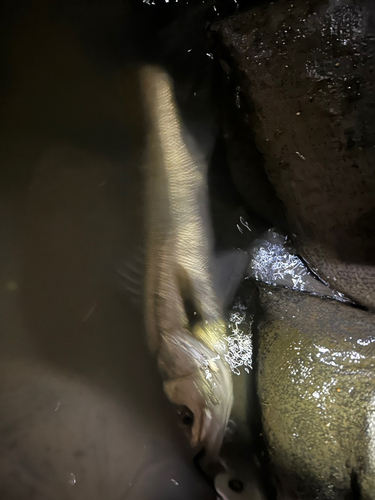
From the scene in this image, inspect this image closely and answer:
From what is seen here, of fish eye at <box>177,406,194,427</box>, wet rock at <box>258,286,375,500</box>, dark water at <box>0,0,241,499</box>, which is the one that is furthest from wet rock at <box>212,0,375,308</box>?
fish eye at <box>177,406,194,427</box>

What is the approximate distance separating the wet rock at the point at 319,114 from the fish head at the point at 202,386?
1.58 ft

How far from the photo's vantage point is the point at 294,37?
0.88m

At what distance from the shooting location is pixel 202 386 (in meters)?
1.20

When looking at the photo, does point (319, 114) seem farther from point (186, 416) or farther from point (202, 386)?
point (186, 416)

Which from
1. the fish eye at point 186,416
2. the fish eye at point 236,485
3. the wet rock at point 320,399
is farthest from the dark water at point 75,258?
the wet rock at point 320,399

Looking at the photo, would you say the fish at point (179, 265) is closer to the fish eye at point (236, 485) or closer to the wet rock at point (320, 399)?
the fish eye at point (236, 485)

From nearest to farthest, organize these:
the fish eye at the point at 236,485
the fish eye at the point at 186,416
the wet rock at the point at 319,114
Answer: the wet rock at the point at 319,114
the fish eye at the point at 236,485
the fish eye at the point at 186,416

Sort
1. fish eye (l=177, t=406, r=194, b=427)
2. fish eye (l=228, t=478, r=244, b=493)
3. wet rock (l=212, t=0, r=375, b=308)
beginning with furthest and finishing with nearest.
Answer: fish eye (l=177, t=406, r=194, b=427), fish eye (l=228, t=478, r=244, b=493), wet rock (l=212, t=0, r=375, b=308)

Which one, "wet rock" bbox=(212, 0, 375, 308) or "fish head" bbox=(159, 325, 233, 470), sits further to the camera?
"fish head" bbox=(159, 325, 233, 470)

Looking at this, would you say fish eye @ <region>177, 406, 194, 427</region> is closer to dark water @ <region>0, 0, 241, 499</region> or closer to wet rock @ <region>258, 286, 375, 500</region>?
dark water @ <region>0, 0, 241, 499</region>

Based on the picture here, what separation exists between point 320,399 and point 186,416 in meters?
0.50

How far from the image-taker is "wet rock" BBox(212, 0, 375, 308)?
84cm

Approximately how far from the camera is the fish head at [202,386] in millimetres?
1176

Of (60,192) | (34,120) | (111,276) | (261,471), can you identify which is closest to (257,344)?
(261,471)
